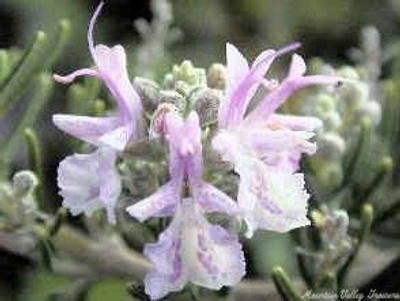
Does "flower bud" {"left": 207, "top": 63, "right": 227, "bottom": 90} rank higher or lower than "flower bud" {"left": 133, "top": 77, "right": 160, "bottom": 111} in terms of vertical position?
lower

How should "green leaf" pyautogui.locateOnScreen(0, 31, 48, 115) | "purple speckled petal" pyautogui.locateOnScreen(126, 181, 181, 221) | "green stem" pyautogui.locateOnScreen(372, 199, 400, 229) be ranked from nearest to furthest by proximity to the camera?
1. "purple speckled petal" pyautogui.locateOnScreen(126, 181, 181, 221)
2. "green leaf" pyautogui.locateOnScreen(0, 31, 48, 115)
3. "green stem" pyautogui.locateOnScreen(372, 199, 400, 229)

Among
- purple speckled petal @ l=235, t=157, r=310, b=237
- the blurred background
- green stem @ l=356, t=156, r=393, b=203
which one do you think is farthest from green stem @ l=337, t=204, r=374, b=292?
the blurred background

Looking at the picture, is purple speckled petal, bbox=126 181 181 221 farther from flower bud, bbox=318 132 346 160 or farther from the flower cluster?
flower bud, bbox=318 132 346 160

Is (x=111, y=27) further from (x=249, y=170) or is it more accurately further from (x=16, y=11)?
(x=249, y=170)

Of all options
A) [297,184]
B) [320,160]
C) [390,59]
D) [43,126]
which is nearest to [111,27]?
[43,126]

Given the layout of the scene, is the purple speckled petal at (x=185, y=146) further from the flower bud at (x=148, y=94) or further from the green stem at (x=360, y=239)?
the green stem at (x=360, y=239)

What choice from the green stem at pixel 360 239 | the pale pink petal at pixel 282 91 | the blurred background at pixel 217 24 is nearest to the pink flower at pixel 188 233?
the pale pink petal at pixel 282 91
